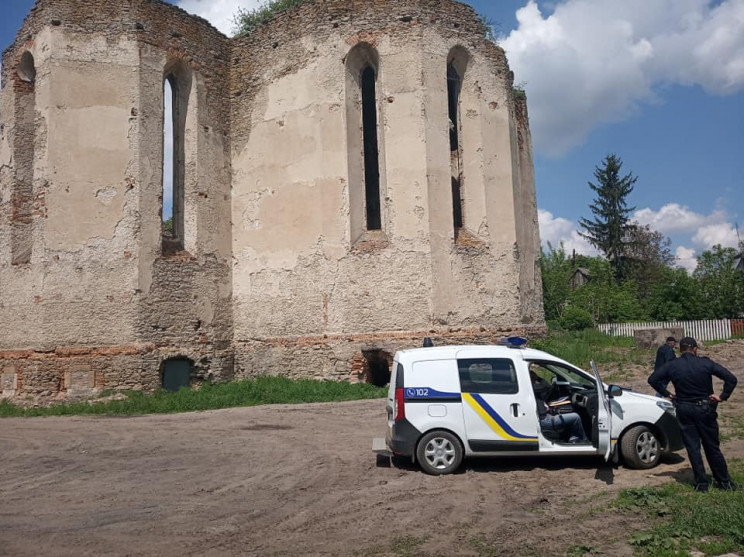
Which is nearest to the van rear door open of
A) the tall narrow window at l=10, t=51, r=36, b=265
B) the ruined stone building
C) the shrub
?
the ruined stone building

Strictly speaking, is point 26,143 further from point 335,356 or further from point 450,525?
point 450,525

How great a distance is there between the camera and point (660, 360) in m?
11.6

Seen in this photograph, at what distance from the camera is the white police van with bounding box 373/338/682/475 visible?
24.9ft


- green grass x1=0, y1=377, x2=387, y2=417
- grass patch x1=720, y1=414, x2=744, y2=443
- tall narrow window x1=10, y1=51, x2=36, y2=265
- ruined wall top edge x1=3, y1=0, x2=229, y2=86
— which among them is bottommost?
grass patch x1=720, y1=414, x2=744, y2=443

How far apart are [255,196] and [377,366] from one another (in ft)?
21.6

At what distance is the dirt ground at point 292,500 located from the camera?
5348 mm

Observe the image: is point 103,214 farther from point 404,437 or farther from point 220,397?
point 404,437

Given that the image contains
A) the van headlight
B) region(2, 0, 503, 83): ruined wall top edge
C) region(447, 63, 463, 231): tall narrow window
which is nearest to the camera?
the van headlight

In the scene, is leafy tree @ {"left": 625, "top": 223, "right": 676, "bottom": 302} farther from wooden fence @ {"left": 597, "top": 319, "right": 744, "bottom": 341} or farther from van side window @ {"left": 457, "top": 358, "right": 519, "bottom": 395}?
van side window @ {"left": 457, "top": 358, "right": 519, "bottom": 395}

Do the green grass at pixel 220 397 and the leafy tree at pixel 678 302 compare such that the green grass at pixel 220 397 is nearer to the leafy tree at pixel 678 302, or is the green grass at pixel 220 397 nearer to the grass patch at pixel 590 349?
the grass patch at pixel 590 349

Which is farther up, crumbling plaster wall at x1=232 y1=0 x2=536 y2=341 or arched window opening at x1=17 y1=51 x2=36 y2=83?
arched window opening at x1=17 y1=51 x2=36 y2=83

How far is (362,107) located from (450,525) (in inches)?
600

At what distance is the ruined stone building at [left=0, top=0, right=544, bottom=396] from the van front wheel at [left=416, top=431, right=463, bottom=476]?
9330 mm

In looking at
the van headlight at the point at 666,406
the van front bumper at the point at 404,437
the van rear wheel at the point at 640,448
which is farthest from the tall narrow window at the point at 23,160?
the van headlight at the point at 666,406
